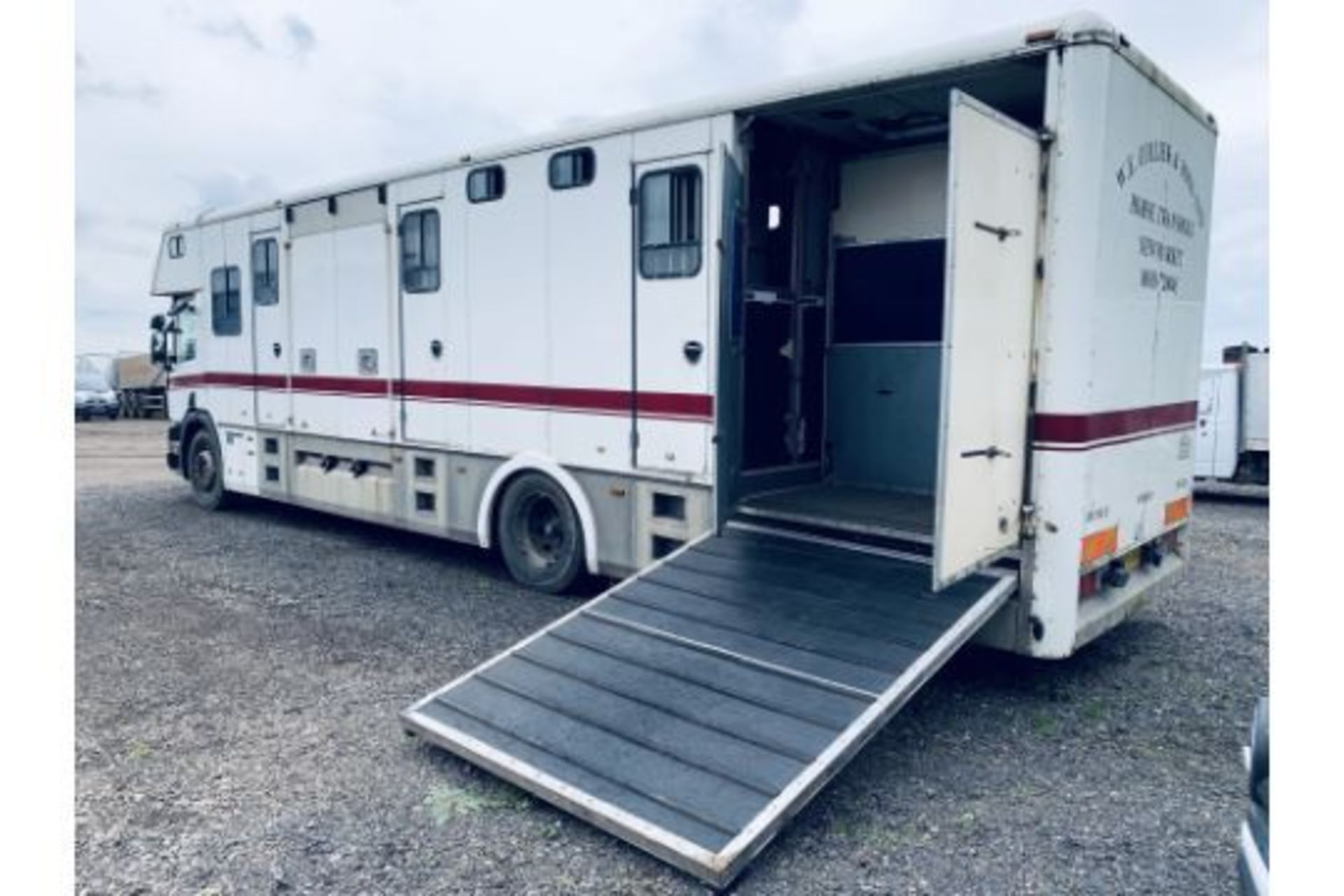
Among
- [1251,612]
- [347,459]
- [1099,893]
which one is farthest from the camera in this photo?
[347,459]

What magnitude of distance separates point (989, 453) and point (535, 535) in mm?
3586

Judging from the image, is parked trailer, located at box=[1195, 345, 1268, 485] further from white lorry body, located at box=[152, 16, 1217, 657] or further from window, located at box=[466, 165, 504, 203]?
window, located at box=[466, 165, 504, 203]

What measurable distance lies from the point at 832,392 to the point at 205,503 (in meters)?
7.34

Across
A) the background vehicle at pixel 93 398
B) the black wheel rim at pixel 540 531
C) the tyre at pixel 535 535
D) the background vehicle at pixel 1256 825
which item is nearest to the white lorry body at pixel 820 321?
the tyre at pixel 535 535

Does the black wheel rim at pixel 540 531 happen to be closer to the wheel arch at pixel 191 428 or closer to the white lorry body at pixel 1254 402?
the wheel arch at pixel 191 428

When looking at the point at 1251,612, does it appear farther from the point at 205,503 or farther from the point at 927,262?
the point at 205,503

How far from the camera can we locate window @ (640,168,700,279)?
5266 mm

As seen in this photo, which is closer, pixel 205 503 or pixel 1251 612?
pixel 1251 612

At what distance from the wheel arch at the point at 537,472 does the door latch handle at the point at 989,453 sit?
273cm

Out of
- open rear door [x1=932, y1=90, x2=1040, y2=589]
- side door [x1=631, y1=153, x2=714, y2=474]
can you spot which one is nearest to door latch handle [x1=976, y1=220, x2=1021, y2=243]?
open rear door [x1=932, y1=90, x2=1040, y2=589]

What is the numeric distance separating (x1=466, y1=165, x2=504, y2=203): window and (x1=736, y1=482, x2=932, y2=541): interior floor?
8.86 feet

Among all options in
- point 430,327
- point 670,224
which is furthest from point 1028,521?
point 430,327

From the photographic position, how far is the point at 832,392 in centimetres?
631

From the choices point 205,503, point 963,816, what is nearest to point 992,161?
point 963,816
